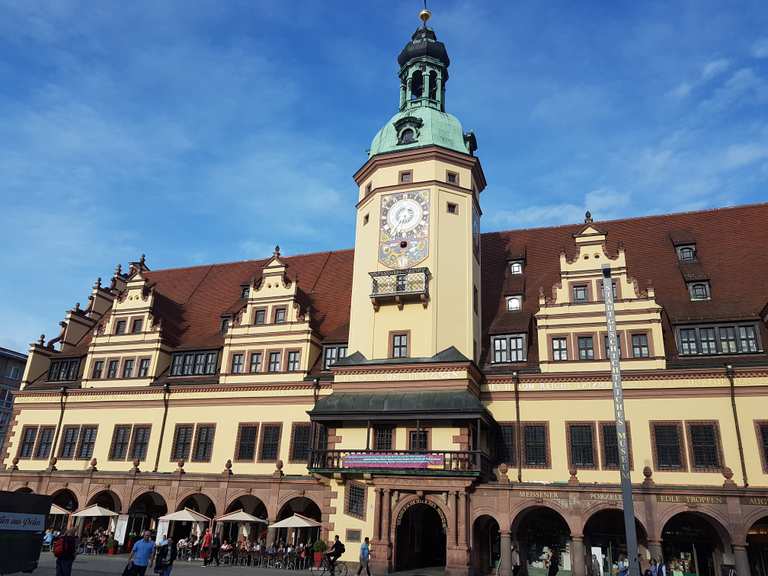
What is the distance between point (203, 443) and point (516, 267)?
756 inches

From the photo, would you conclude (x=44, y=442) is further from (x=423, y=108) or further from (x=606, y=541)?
(x=606, y=541)

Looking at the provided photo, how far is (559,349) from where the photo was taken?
98.8ft

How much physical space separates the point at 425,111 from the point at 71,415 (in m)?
26.7

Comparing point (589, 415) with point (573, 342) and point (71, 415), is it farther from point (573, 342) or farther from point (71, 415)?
point (71, 415)

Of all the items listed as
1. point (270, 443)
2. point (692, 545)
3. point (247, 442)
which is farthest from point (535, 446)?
point (247, 442)

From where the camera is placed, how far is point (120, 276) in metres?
46.3

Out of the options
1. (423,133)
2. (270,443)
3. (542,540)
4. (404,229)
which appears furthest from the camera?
(423,133)

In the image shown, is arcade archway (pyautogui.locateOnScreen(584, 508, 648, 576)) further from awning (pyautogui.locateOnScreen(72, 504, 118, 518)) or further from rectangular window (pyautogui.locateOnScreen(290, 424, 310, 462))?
awning (pyautogui.locateOnScreen(72, 504, 118, 518))

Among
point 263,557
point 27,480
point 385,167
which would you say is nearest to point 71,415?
point 27,480

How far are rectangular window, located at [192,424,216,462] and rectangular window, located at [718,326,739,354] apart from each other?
25.0 metres

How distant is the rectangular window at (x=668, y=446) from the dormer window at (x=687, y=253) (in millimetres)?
9484

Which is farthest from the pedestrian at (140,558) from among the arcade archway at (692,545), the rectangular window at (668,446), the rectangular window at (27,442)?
the rectangular window at (27,442)

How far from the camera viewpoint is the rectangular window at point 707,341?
28.2 meters

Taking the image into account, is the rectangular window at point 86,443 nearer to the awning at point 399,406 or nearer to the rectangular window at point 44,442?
the rectangular window at point 44,442
